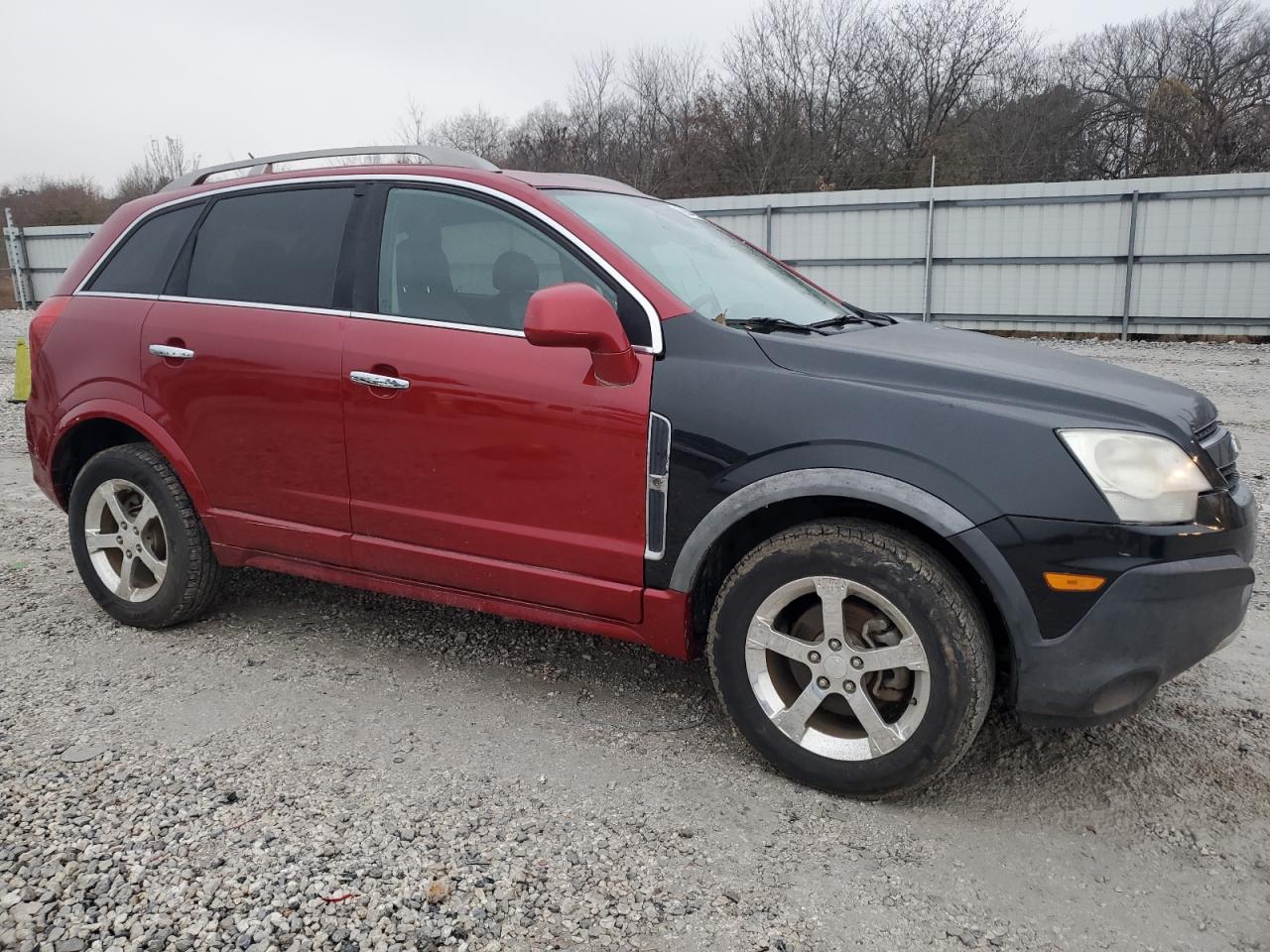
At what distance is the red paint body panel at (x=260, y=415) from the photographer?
337 cm

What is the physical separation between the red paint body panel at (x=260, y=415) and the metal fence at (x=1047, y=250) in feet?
47.6

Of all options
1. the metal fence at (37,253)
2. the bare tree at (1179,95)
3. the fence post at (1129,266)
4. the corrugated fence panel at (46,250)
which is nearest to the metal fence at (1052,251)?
the fence post at (1129,266)

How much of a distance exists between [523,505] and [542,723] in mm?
748

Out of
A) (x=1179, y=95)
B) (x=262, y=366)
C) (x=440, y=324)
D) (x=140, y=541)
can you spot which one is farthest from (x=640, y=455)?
(x=1179, y=95)

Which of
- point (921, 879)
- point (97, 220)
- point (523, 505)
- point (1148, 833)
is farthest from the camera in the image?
point (97, 220)

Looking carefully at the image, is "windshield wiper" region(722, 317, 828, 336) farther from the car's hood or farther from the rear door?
the rear door

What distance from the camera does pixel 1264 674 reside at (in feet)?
11.3

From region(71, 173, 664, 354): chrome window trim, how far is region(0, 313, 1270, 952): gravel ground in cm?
131

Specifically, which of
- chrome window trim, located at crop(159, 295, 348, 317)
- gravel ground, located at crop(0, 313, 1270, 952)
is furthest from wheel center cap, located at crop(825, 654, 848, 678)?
chrome window trim, located at crop(159, 295, 348, 317)

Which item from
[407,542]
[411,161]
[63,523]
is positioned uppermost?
[411,161]

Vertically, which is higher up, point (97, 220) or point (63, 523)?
point (97, 220)

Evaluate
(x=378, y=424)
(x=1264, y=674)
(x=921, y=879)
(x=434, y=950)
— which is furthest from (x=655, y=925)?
(x=1264, y=674)

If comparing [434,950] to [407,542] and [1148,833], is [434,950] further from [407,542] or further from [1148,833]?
[1148,833]

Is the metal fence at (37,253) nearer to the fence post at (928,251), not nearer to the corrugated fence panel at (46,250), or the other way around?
the corrugated fence panel at (46,250)
